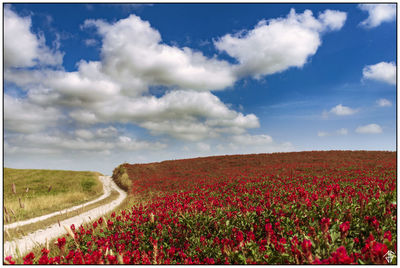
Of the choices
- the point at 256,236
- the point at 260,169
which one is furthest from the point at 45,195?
the point at 256,236

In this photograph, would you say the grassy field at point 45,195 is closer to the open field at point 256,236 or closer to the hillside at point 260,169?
the hillside at point 260,169

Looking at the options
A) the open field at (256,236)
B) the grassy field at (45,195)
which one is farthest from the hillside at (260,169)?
the open field at (256,236)

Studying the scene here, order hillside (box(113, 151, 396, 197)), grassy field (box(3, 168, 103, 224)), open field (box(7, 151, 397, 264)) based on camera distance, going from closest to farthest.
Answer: open field (box(7, 151, 397, 264)) < grassy field (box(3, 168, 103, 224)) < hillside (box(113, 151, 396, 197))

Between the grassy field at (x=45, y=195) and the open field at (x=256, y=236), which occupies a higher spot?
the open field at (x=256, y=236)

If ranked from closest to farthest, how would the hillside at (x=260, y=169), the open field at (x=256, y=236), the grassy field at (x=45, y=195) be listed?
the open field at (x=256, y=236), the grassy field at (x=45, y=195), the hillside at (x=260, y=169)

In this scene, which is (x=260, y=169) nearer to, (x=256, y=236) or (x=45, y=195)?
(x=256, y=236)

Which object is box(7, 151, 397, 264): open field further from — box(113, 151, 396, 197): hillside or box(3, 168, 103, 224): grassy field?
box(113, 151, 396, 197): hillside

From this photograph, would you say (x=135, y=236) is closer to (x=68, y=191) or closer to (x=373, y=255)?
(x=373, y=255)

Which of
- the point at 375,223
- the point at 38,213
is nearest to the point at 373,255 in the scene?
the point at 375,223

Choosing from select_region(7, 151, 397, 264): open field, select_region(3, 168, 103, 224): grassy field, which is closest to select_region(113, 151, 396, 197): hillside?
select_region(3, 168, 103, 224): grassy field

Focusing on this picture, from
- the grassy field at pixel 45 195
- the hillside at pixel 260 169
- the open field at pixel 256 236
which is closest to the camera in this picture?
the open field at pixel 256 236

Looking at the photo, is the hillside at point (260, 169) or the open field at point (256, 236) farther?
the hillside at point (260, 169)

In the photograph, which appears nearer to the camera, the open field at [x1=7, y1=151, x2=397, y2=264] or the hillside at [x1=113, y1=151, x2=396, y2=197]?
the open field at [x1=7, y1=151, x2=397, y2=264]

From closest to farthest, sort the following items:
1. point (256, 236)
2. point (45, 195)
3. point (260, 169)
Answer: point (256, 236) → point (260, 169) → point (45, 195)
